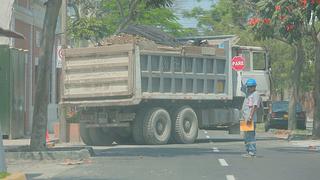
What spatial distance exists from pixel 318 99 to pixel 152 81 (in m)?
6.70

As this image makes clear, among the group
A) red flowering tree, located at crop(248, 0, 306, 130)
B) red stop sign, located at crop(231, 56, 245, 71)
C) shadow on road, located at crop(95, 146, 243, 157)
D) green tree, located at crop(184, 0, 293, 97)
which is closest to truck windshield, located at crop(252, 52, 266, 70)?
red flowering tree, located at crop(248, 0, 306, 130)

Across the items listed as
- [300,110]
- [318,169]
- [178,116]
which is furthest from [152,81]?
[300,110]

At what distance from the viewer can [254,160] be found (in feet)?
53.5

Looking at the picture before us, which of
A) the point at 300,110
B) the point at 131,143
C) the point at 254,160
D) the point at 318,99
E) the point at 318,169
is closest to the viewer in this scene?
the point at 318,169

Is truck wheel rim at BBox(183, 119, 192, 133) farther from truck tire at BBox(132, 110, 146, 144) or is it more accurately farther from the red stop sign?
the red stop sign

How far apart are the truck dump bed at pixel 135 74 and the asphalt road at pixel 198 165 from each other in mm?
2735

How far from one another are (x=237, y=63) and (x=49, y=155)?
10.1m

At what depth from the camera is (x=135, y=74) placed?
21359mm

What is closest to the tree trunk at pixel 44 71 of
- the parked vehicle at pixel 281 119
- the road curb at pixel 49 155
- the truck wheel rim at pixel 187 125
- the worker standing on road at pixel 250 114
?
the road curb at pixel 49 155

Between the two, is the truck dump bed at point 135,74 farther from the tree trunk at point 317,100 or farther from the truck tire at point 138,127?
the tree trunk at point 317,100

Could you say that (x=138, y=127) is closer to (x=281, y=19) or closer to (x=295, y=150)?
(x=295, y=150)

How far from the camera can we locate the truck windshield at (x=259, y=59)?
26625 mm

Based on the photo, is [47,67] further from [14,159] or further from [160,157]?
[160,157]

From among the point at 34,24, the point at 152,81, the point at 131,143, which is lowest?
the point at 131,143
